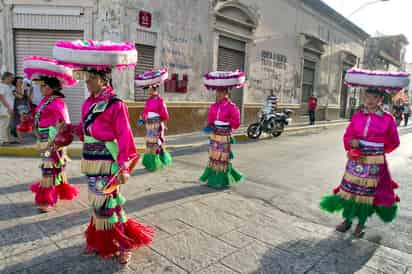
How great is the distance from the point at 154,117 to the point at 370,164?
4.09 m

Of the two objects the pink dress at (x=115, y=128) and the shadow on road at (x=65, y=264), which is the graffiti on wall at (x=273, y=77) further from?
the shadow on road at (x=65, y=264)

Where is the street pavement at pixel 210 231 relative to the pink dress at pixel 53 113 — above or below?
below

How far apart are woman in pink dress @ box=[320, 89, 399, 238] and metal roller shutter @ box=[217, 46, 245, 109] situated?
31.8ft

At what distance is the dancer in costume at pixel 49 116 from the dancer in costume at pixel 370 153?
342 cm

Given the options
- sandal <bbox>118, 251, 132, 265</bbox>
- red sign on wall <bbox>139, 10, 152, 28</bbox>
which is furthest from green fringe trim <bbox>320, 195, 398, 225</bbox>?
red sign on wall <bbox>139, 10, 152, 28</bbox>

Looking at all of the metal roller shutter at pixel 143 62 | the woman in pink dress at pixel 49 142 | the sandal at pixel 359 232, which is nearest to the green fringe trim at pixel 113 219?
the woman in pink dress at pixel 49 142

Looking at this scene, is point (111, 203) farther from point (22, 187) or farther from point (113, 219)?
point (22, 187)

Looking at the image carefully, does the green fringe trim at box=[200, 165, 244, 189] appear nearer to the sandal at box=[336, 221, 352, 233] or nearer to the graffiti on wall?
the sandal at box=[336, 221, 352, 233]

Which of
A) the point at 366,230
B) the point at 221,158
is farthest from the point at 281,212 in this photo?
the point at 221,158

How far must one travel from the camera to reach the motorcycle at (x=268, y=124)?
1177 cm

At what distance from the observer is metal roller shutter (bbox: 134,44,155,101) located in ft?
32.2

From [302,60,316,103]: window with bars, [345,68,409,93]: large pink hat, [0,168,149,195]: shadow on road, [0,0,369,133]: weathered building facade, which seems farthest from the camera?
[302,60,316,103]: window with bars

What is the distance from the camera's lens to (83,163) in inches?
111

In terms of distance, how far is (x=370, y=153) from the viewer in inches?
139
